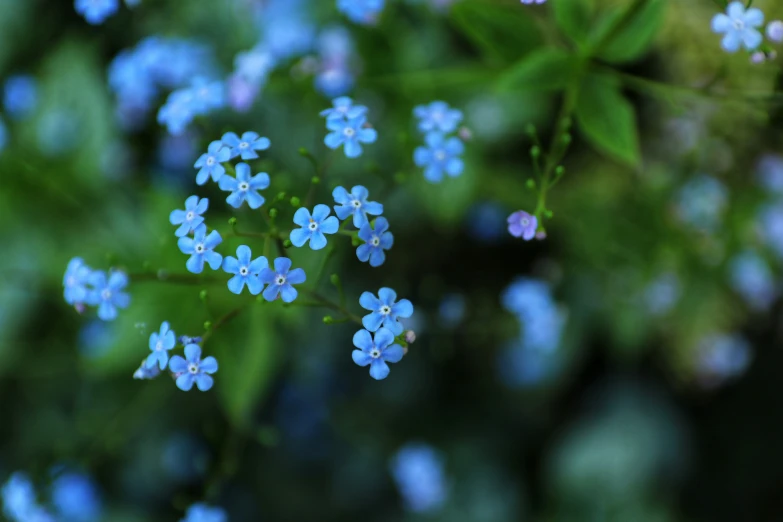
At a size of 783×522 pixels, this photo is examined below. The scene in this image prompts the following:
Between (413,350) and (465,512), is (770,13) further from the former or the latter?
(465,512)

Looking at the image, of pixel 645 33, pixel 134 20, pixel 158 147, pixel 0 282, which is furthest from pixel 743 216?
pixel 0 282

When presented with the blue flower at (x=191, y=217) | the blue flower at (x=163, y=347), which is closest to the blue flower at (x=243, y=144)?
the blue flower at (x=191, y=217)

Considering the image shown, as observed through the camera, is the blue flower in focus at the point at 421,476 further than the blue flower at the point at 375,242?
Yes

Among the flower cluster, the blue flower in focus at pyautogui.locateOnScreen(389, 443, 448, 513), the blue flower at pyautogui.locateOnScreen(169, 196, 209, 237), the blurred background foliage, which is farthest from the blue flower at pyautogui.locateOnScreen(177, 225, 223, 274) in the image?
the blue flower in focus at pyautogui.locateOnScreen(389, 443, 448, 513)

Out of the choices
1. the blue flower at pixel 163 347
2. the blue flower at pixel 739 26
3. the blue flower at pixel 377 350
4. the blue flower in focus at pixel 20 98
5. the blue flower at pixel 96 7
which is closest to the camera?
the blue flower at pixel 377 350

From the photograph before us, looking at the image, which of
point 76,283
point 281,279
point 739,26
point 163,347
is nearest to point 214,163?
point 281,279

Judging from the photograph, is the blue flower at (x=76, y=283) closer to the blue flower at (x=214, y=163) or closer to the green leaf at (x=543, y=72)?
the blue flower at (x=214, y=163)
